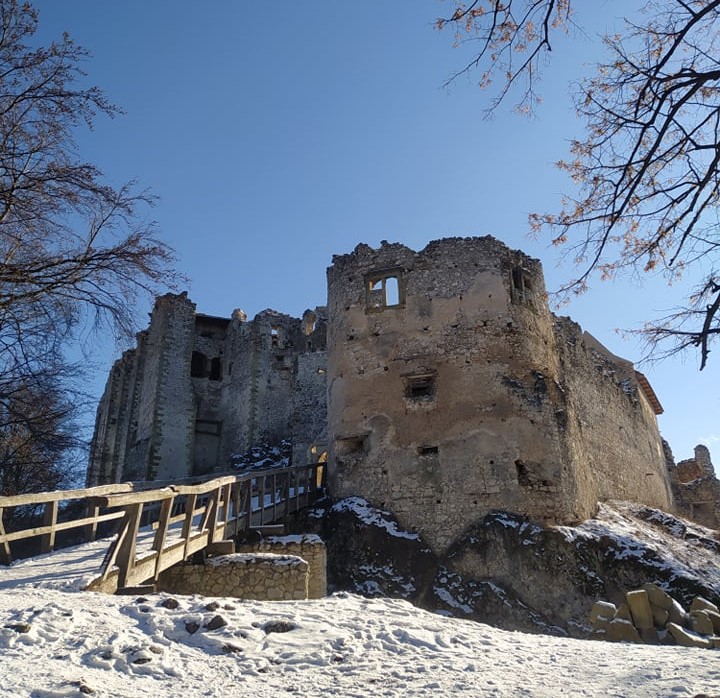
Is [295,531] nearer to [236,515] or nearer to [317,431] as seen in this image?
[236,515]

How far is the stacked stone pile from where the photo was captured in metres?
8.08

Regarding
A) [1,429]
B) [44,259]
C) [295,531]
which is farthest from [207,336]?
[44,259]

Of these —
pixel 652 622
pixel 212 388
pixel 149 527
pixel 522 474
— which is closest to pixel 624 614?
pixel 652 622

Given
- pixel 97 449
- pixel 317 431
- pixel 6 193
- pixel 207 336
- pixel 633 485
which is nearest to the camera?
pixel 6 193

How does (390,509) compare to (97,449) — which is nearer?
(390,509)

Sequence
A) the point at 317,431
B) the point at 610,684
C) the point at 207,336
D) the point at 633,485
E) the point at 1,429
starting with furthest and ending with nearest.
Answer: the point at 207,336
the point at 317,431
the point at 633,485
the point at 1,429
the point at 610,684

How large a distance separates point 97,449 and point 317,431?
1621 cm

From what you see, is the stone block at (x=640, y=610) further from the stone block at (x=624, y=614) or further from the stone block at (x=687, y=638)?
the stone block at (x=687, y=638)

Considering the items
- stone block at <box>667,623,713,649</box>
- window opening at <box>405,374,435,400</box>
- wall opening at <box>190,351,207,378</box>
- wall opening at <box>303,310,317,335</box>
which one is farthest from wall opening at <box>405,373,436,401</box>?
wall opening at <box>190,351,207,378</box>

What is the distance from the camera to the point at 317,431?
2584 centimetres

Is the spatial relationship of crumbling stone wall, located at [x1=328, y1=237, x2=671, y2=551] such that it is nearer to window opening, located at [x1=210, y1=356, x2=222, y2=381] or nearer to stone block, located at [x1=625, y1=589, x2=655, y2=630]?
stone block, located at [x1=625, y1=589, x2=655, y2=630]

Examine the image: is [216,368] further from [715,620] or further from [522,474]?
[715,620]

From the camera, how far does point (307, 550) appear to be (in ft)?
37.5

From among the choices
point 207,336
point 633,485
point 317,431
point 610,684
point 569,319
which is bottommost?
point 610,684
